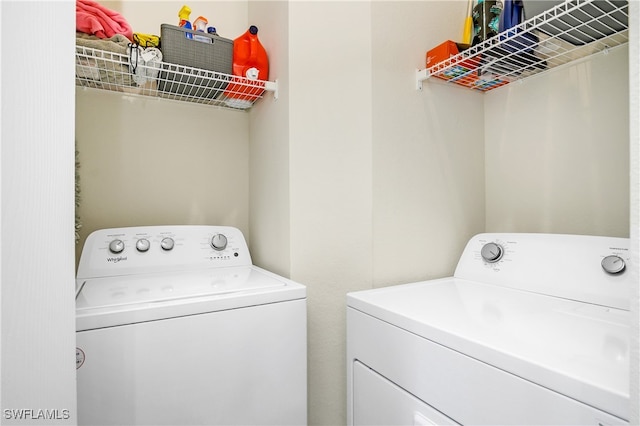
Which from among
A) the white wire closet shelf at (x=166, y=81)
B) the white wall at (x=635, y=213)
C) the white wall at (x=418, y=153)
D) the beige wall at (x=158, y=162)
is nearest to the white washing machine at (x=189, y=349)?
the beige wall at (x=158, y=162)

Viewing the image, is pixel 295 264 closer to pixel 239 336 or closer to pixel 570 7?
pixel 239 336

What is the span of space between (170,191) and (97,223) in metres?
0.32

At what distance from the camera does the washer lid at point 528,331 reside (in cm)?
61

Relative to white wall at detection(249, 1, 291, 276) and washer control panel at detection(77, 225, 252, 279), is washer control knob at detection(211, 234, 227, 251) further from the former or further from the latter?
white wall at detection(249, 1, 291, 276)

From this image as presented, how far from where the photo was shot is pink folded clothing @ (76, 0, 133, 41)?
1.13m

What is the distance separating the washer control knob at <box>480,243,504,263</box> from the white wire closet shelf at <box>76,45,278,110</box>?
101 centimetres

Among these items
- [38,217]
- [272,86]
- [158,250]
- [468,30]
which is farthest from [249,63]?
[38,217]

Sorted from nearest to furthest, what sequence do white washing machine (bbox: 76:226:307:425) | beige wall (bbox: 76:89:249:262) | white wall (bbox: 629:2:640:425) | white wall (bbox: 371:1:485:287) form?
white wall (bbox: 629:2:640:425) < white washing machine (bbox: 76:226:307:425) < white wall (bbox: 371:1:485:287) < beige wall (bbox: 76:89:249:262)

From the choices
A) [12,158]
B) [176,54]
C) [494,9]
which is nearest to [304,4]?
[176,54]

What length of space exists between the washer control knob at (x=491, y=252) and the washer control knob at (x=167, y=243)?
1.22m

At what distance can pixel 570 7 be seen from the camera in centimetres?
107

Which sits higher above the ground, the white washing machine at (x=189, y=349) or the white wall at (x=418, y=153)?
the white wall at (x=418, y=153)

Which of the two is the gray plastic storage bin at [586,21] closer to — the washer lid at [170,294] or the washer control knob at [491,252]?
the washer control knob at [491,252]

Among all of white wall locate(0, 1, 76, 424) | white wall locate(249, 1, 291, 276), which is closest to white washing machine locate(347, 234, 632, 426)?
white wall locate(249, 1, 291, 276)
